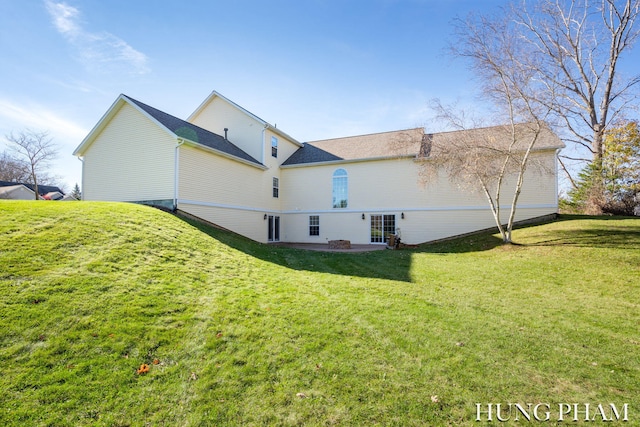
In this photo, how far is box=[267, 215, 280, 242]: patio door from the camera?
62.3 feet

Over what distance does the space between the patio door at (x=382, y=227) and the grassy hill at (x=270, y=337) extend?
31.0ft

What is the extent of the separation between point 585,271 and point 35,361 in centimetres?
1212

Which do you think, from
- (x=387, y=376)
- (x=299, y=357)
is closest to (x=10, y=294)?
(x=299, y=357)

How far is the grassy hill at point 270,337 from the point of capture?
2902 millimetres

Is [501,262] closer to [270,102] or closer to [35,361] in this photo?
[35,361]

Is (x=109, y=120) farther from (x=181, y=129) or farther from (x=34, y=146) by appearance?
(x=34, y=146)

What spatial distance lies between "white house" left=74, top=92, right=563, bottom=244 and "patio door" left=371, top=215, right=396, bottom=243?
62mm

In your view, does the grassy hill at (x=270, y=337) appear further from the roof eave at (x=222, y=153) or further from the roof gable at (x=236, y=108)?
the roof gable at (x=236, y=108)

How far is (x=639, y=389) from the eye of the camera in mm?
3234

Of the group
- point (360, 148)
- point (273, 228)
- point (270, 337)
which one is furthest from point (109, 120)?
point (270, 337)

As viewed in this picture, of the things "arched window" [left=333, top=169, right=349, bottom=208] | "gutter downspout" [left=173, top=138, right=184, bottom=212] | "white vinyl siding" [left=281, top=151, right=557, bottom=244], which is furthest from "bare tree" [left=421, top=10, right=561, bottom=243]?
Result: "gutter downspout" [left=173, top=138, right=184, bottom=212]

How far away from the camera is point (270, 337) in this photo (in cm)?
431

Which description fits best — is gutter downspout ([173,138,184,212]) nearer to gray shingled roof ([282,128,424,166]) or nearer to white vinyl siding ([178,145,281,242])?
white vinyl siding ([178,145,281,242])

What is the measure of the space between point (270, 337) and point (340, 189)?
15253 millimetres
